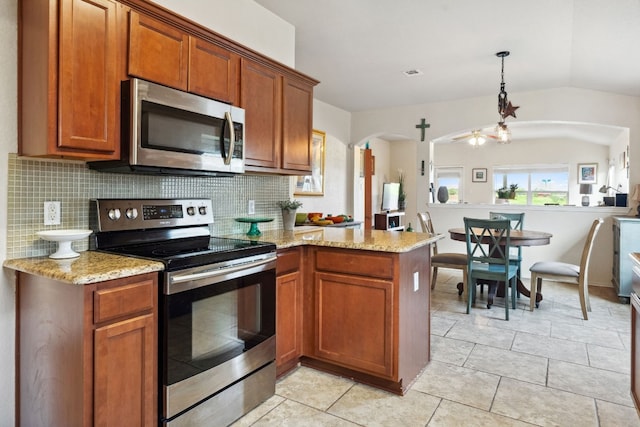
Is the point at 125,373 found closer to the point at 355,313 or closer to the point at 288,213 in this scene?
the point at 355,313

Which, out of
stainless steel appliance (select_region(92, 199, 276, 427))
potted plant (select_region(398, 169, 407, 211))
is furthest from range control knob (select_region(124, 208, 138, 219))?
potted plant (select_region(398, 169, 407, 211))

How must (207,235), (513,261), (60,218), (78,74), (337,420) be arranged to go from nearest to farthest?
(78,74) → (60,218) → (337,420) → (207,235) → (513,261)

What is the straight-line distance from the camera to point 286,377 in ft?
8.43

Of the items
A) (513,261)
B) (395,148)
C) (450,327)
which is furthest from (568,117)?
(395,148)

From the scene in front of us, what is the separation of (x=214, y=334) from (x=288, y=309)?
65 centimetres

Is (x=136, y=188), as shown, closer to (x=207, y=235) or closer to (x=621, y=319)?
(x=207, y=235)

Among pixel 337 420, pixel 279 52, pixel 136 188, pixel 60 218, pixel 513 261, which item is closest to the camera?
pixel 60 218

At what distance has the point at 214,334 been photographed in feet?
6.45

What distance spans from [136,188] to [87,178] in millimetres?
267

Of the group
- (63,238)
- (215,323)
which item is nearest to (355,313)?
(215,323)

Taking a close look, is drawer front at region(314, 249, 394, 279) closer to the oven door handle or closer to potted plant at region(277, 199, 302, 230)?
the oven door handle

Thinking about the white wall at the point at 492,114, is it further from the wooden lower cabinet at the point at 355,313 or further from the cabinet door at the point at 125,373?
the cabinet door at the point at 125,373

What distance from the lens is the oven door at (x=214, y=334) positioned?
5.73 ft

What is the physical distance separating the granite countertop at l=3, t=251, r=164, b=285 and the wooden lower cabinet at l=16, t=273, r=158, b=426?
0.13 feet
